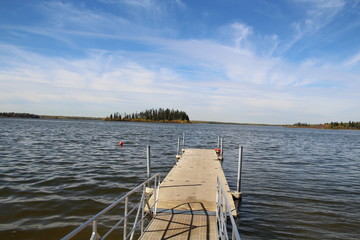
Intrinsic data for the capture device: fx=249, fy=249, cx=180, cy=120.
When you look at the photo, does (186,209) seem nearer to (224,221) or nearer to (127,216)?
(224,221)

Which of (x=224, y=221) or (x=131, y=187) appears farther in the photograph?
(x=131, y=187)

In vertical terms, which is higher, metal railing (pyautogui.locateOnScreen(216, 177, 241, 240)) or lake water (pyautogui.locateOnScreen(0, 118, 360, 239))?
metal railing (pyautogui.locateOnScreen(216, 177, 241, 240))

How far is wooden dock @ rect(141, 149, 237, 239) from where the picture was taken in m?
5.91

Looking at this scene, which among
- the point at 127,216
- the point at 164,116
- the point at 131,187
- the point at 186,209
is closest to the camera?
the point at 127,216

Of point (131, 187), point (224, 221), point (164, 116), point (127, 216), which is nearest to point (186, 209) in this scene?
point (224, 221)

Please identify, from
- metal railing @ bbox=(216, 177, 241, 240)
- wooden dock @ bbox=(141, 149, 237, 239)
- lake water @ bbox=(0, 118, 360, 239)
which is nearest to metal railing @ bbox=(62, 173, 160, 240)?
wooden dock @ bbox=(141, 149, 237, 239)

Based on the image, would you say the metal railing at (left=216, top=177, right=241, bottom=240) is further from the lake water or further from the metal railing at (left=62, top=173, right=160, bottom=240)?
the lake water

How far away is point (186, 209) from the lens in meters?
7.21

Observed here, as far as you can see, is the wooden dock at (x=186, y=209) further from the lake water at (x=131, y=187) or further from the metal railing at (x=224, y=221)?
the lake water at (x=131, y=187)

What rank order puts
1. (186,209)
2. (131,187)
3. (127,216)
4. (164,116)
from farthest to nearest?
(164,116) → (131,187) → (186,209) → (127,216)

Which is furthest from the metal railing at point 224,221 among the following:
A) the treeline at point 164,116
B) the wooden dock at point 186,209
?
the treeline at point 164,116

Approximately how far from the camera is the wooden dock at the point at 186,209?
19.4 ft

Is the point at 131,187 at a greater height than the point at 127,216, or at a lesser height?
lesser

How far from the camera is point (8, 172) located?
13891mm
